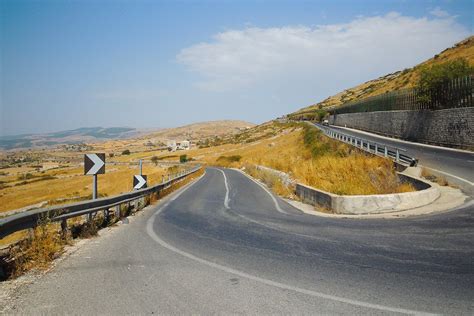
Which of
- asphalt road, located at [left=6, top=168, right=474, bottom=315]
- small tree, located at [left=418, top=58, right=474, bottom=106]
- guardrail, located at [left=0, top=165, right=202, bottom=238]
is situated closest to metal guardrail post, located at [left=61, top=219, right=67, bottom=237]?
guardrail, located at [left=0, top=165, right=202, bottom=238]

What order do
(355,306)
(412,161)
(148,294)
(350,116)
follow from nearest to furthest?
(355,306) → (148,294) → (412,161) → (350,116)

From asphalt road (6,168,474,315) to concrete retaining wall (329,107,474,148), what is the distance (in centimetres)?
2189

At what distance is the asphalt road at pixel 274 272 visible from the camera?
15.2ft

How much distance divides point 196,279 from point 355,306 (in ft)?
7.75

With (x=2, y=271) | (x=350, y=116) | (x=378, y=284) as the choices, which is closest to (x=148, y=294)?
(x=2, y=271)

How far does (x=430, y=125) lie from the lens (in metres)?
35.5

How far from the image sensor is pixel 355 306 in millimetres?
4477

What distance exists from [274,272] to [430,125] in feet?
114

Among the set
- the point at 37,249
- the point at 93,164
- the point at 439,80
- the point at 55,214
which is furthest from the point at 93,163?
the point at 439,80

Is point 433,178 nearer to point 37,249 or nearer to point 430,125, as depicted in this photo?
point 37,249

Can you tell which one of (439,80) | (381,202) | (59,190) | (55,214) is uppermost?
(439,80)

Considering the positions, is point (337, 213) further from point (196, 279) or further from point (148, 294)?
point (148, 294)

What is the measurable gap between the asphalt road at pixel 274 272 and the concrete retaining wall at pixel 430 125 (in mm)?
21890

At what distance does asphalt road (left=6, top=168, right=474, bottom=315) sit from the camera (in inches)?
182
